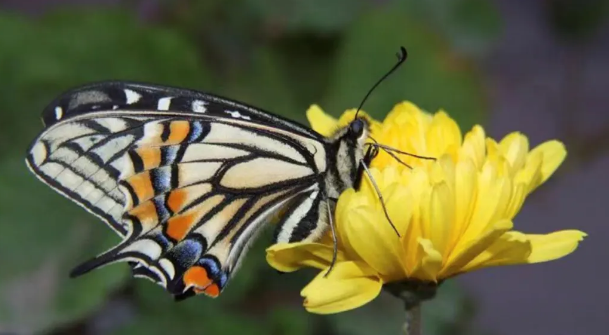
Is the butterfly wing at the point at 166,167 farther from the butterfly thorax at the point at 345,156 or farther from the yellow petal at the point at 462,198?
the yellow petal at the point at 462,198

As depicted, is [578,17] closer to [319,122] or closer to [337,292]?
[319,122]

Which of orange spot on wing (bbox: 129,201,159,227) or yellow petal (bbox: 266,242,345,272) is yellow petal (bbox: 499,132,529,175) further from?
orange spot on wing (bbox: 129,201,159,227)

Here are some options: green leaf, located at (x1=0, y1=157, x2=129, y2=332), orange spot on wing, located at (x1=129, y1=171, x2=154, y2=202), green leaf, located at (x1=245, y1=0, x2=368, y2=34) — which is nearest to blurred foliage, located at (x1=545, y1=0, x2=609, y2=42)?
green leaf, located at (x1=245, y1=0, x2=368, y2=34)

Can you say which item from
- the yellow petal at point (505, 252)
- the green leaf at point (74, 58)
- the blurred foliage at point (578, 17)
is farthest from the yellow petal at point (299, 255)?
the blurred foliage at point (578, 17)

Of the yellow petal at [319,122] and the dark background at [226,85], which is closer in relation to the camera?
the yellow petal at [319,122]

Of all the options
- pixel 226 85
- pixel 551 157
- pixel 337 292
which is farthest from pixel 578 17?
pixel 337 292

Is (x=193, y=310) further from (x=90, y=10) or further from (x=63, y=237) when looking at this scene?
(x=90, y=10)

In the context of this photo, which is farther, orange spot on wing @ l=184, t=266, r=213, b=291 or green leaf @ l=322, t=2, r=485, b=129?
green leaf @ l=322, t=2, r=485, b=129
